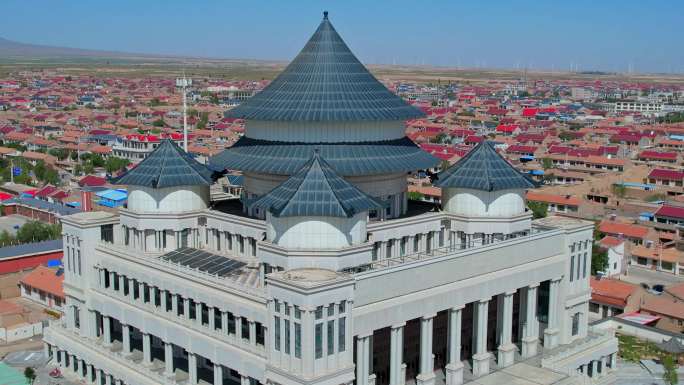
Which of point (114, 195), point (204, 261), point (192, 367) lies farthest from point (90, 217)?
point (114, 195)

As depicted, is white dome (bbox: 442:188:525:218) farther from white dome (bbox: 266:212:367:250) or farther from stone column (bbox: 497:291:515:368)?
white dome (bbox: 266:212:367:250)

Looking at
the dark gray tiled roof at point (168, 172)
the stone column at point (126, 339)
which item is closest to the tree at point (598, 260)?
Result: the dark gray tiled roof at point (168, 172)

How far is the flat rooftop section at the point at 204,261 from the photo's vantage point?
47500mm

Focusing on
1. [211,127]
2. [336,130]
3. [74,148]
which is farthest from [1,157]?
[336,130]

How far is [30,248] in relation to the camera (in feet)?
252

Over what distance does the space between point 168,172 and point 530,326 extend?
981 inches

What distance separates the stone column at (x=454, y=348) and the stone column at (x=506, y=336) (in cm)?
422

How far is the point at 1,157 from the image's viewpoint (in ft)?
465

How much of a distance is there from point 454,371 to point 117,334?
23831 mm

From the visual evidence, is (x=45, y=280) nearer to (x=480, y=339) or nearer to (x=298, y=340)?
(x=298, y=340)

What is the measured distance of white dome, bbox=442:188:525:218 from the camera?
52.3m

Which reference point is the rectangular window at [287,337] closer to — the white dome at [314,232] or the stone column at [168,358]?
the white dome at [314,232]

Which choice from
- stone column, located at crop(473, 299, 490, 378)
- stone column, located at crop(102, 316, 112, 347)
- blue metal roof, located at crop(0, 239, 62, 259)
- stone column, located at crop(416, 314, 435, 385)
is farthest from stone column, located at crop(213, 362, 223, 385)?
blue metal roof, located at crop(0, 239, 62, 259)

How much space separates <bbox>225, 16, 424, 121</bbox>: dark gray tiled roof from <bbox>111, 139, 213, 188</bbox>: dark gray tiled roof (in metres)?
4.31
